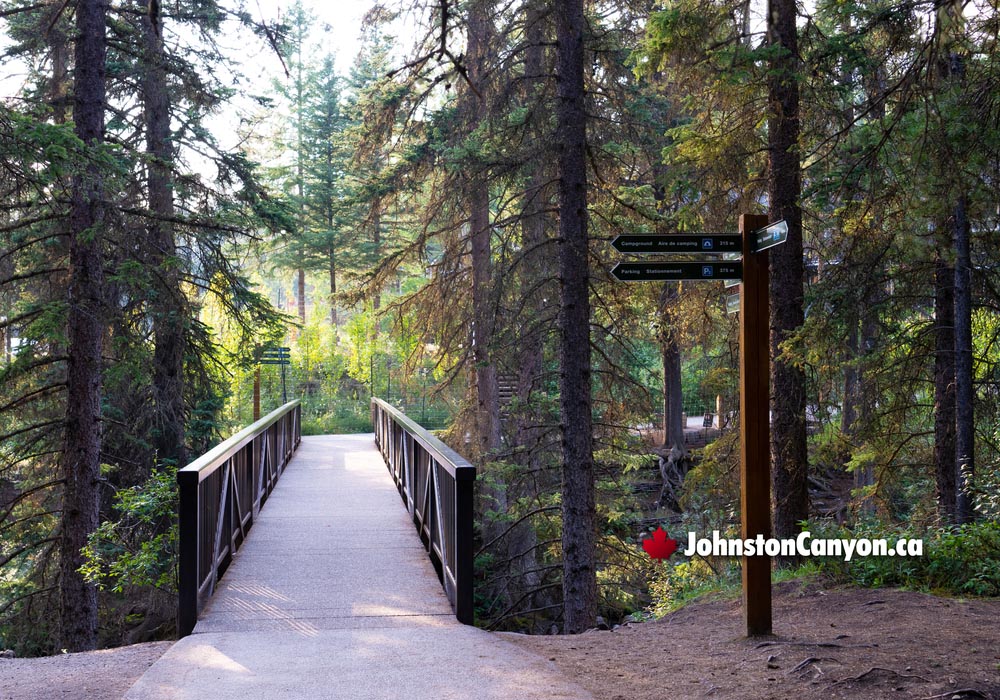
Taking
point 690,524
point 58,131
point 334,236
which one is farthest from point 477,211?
point 334,236

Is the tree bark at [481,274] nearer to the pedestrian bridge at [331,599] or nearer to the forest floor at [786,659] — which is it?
the pedestrian bridge at [331,599]

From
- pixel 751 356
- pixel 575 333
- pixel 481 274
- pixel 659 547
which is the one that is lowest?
pixel 659 547

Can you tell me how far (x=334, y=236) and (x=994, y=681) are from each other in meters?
34.5

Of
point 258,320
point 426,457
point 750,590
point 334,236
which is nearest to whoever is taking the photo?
point 750,590

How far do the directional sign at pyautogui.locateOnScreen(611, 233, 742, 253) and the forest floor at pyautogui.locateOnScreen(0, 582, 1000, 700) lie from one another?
259 centimetres

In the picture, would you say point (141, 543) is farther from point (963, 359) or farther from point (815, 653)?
point (963, 359)

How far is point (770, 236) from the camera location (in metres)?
5.45

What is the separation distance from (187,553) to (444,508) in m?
2.05

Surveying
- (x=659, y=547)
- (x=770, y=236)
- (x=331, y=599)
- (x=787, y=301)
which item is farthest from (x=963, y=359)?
(x=331, y=599)

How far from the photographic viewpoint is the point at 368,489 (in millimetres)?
12461

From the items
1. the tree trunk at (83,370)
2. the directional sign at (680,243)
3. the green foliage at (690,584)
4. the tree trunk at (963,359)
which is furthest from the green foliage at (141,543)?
the tree trunk at (963,359)

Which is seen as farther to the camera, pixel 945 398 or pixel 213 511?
pixel 945 398

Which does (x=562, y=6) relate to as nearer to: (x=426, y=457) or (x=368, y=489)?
(x=426, y=457)

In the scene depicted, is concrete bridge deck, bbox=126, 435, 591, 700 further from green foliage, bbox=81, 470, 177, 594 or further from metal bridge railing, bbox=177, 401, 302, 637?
green foliage, bbox=81, 470, 177, 594
